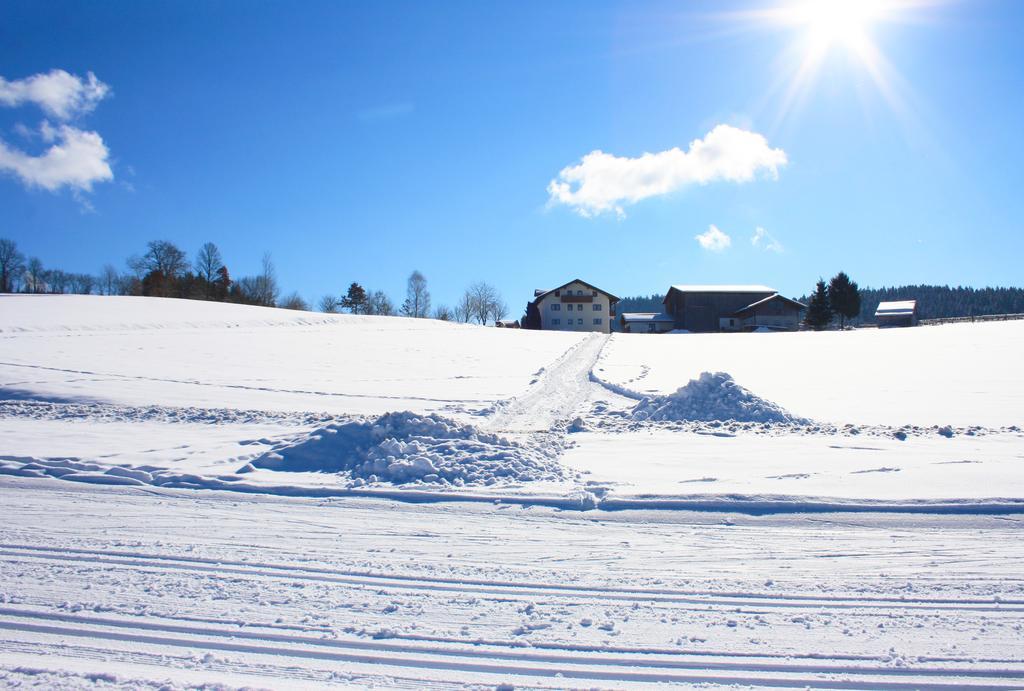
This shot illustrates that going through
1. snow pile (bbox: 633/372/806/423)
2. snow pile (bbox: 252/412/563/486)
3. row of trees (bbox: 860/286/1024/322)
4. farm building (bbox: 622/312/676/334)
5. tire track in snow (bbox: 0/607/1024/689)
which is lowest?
tire track in snow (bbox: 0/607/1024/689)

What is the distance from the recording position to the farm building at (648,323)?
7962cm

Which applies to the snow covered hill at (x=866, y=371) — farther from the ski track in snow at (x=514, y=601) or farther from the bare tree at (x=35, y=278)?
the bare tree at (x=35, y=278)

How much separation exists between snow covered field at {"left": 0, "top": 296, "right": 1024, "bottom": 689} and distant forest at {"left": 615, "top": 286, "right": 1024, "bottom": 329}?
4239 inches

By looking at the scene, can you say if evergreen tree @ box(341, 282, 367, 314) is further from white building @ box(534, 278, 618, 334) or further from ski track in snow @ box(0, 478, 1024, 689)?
ski track in snow @ box(0, 478, 1024, 689)

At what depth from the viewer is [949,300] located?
133 metres

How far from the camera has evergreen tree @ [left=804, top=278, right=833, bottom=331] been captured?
68.6m

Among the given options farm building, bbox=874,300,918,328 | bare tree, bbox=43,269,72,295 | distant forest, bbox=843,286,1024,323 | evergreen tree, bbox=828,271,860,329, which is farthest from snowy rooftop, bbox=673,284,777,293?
bare tree, bbox=43,269,72,295

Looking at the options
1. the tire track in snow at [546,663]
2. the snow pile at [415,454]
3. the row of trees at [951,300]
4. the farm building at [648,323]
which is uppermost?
the row of trees at [951,300]

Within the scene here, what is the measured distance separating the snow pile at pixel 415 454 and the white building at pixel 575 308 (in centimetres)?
6772

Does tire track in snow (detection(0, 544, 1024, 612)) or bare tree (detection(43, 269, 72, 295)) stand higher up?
bare tree (detection(43, 269, 72, 295))

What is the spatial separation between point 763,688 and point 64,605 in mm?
5134

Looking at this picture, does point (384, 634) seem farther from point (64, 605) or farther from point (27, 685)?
point (64, 605)

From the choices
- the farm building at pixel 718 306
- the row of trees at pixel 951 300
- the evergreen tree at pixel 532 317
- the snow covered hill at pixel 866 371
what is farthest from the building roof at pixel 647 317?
the row of trees at pixel 951 300

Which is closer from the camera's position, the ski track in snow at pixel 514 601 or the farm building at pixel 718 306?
the ski track in snow at pixel 514 601
